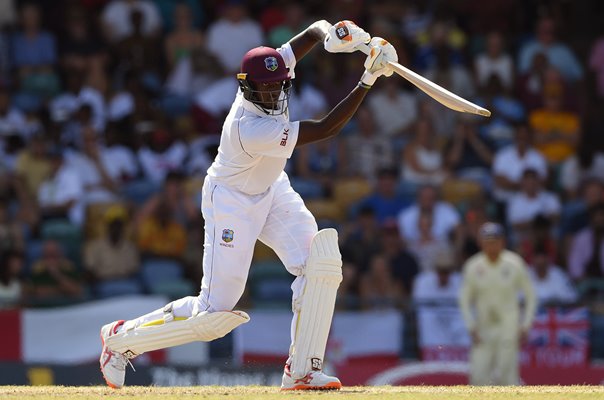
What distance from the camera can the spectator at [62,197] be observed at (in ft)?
42.3

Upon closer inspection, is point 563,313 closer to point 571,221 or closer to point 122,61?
point 571,221

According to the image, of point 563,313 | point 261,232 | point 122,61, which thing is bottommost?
point 563,313

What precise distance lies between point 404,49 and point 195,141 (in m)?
2.67

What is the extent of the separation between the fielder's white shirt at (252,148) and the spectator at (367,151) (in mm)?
6253

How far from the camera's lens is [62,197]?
12.9 m

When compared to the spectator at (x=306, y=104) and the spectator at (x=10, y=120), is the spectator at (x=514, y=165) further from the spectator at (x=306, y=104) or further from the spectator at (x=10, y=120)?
the spectator at (x=10, y=120)

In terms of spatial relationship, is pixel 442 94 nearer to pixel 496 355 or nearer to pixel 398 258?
pixel 496 355

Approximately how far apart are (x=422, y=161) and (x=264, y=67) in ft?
21.5

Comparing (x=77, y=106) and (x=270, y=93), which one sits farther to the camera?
→ (x=77, y=106)

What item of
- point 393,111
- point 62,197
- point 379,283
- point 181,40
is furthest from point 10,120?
point 379,283

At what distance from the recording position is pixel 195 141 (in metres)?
13.7

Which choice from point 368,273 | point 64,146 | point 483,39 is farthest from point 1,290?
point 483,39

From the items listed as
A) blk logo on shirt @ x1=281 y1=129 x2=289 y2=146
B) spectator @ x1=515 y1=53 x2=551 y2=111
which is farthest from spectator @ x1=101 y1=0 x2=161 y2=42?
blk logo on shirt @ x1=281 y1=129 x2=289 y2=146

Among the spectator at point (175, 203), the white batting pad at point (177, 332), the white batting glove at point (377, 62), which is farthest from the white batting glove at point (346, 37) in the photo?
the spectator at point (175, 203)
